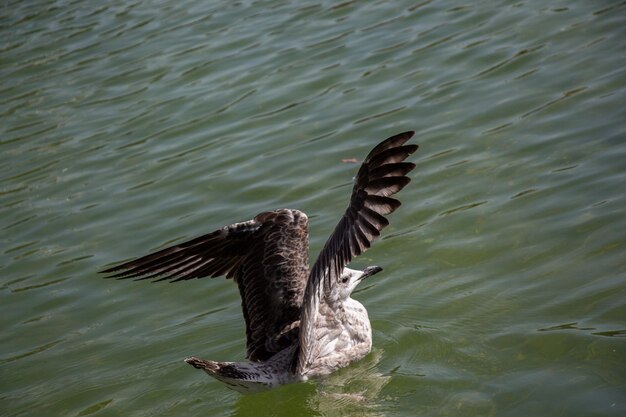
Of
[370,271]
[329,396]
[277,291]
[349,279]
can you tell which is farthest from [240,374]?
[370,271]

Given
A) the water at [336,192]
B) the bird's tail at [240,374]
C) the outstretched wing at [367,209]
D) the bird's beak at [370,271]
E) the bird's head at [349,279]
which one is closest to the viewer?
the outstretched wing at [367,209]

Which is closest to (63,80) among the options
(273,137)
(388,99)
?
(273,137)

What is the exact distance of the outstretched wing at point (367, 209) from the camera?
523cm

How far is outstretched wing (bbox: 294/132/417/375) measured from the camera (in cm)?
523

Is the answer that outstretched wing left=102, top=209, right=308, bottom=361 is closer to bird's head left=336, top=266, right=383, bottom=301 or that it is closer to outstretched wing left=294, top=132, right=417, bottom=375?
bird's head left=336, top=266, right=383, bottom=301

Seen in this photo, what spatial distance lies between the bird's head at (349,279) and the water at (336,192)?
1.03ft

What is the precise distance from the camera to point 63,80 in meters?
12.4

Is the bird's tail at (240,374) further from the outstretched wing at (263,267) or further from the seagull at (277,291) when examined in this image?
the outstretched wing at (263,267)

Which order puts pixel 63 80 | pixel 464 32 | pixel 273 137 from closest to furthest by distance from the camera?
1. pixel 273 137
2. pixel 464 32
3. pixel 63 80

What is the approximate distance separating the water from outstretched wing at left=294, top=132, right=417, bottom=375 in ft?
3.31

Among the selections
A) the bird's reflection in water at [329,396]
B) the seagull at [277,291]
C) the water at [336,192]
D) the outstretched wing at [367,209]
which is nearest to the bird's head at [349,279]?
the seagull at [277,291]

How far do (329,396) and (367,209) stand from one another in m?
1.48

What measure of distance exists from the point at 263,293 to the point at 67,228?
3168 millimetres

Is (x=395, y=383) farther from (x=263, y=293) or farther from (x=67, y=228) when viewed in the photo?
(x=67, y=228)
